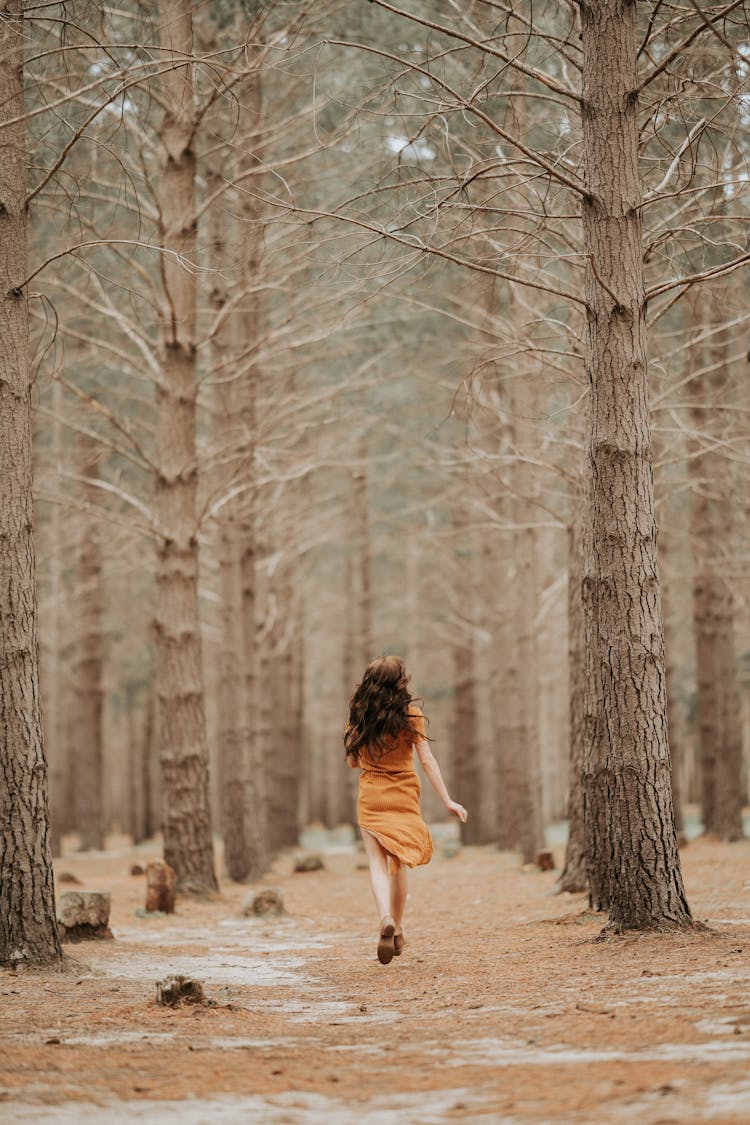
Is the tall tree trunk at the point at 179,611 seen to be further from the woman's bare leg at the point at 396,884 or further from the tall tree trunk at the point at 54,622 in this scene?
the woman's bare leg at the point at 396,884

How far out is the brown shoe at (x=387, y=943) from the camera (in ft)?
22.0

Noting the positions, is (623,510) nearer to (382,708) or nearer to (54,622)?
(382,708)

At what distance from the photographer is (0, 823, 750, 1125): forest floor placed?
3.59 meters

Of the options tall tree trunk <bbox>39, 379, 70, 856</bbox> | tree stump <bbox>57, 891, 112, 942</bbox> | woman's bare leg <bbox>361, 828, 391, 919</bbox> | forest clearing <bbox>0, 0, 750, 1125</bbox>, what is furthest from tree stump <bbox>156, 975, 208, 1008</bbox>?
tall tree trunk <bbox>39, 379, 70, 856</bbox>

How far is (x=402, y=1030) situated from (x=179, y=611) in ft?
24.7

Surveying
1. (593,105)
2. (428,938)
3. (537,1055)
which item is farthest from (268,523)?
(537,1055)

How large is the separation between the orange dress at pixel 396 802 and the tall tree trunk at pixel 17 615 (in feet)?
6.40

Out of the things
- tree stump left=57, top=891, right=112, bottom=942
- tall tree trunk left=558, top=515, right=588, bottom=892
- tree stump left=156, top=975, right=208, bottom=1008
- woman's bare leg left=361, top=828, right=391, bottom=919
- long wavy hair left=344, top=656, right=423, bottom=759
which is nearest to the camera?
tree stump left=156, top=975, right=208, bottom=1008

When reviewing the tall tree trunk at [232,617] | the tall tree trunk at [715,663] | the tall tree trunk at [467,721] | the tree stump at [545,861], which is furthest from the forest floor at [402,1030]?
the tall tree trunk at [467,721]

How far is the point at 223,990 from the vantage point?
20.7ft

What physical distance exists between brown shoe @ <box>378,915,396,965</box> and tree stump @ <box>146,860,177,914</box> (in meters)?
4.45

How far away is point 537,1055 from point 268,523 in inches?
496

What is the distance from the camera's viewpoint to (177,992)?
Result: 550 cm

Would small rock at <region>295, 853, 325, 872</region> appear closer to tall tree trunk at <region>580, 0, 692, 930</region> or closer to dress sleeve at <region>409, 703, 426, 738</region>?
dress sleeve at <region>409, 703, 426, 738</region>
